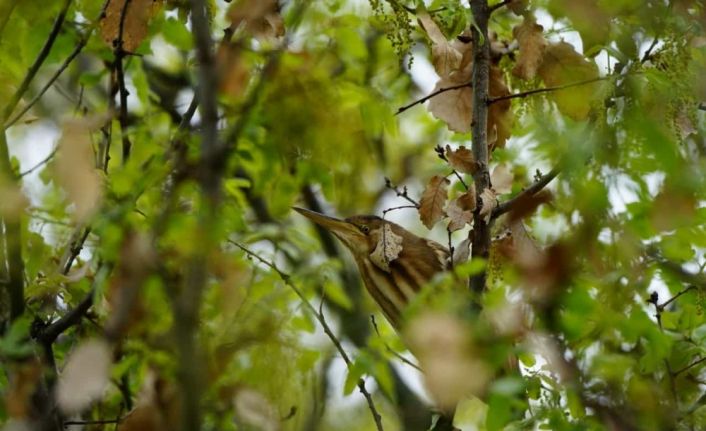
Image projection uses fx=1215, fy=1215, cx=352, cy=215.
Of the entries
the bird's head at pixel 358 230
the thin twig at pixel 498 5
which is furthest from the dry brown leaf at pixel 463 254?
the bird's head at pixel 358 230

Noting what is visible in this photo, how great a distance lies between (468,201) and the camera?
3619 mm

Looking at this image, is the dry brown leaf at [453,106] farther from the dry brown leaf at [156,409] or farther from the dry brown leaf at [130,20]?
the dry brown leaf at [156,409]

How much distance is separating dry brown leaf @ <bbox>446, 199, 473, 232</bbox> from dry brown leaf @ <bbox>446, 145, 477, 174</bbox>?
0.35 feet

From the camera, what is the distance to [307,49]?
575 cm

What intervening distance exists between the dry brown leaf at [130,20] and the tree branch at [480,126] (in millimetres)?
1174

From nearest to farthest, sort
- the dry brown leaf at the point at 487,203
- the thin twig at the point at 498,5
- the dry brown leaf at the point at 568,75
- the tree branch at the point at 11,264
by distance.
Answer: the dry brown leaf at the point at 487,203 → the tree branch at the point at 11,264 → the thin twig at the point at 498,5 → the dry brown leaf at the point at 568,75

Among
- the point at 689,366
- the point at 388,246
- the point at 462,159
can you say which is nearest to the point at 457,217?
the point at 462,159

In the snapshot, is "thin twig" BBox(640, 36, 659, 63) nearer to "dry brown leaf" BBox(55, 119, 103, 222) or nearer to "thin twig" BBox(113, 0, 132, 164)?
"dry brown leaf" BBox(55, 119, 103, 222)

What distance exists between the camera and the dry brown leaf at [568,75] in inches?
155

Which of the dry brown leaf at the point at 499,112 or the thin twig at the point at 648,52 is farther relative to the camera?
the dry brown leaf at the point at 499,112

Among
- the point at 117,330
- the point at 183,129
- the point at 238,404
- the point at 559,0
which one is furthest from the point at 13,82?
the point at 117,330

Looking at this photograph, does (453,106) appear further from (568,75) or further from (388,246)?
(388,246)

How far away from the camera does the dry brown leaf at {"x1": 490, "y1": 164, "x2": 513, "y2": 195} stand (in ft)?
12.3

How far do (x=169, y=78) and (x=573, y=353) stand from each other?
4071 mm
